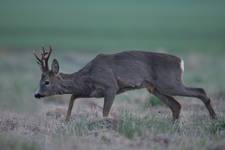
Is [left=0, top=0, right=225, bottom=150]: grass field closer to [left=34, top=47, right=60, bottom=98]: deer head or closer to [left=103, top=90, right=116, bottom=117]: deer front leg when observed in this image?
[left=103, top=90, right=116, bottom=117]: deer front leg

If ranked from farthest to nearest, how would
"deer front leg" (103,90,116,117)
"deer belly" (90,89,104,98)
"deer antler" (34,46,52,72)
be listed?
"deer belly" (90,89,104,98) → "deer antler" (34,46,52,72) → "deer front leg" (103,90,116,117)

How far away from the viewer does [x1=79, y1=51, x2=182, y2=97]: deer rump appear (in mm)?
16188

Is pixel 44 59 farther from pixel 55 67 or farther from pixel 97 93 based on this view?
pixel 97 93

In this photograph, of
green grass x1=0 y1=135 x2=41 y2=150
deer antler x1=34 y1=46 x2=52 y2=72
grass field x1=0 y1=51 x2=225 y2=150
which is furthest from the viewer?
deer antler x1=34 y1=46 x2=52 y2=72

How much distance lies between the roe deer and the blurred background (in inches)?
74.5

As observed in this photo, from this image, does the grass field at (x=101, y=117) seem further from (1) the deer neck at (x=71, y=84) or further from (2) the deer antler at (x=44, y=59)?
(2) the deer antler at (x=44, y=59)

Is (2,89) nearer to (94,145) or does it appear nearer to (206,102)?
(206,102)

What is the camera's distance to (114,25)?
278 feet

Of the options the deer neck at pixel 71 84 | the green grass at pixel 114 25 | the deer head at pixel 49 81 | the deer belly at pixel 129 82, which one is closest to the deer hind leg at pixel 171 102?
the deer belly at pixel 129 82

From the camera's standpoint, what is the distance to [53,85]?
1655cm

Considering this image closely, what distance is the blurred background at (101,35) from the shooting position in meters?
27.1

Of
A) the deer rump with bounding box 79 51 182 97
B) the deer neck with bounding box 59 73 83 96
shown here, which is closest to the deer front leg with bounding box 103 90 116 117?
the deer rump with bounding box 79 51 182 97

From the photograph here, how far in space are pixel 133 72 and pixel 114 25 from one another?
6861 cm

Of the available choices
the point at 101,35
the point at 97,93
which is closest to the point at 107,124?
the point at 97,93
